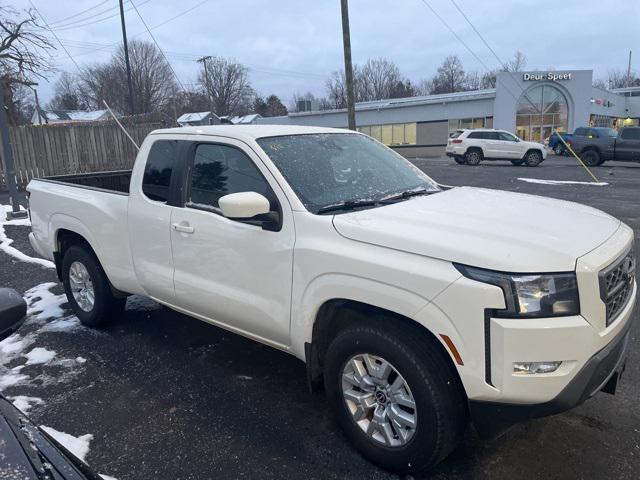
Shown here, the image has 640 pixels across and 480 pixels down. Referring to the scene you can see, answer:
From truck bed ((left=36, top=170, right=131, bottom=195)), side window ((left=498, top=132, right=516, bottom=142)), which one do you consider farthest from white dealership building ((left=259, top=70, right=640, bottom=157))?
truck bed ((left=36, top=170, right=131, bottom=195))

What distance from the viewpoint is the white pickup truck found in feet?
7.67

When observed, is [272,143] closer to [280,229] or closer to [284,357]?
[280,229]

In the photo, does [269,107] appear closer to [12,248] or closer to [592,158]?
[592,158]

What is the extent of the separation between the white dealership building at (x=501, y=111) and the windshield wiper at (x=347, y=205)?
3749cm

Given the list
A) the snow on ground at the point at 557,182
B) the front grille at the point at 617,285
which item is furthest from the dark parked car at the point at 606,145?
the front grille at the point at 617,285

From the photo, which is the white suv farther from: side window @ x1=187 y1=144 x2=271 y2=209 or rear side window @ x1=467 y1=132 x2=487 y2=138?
side window @ x1=187 y1=144 x2=271 y2=209

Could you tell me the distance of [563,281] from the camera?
2344 mm

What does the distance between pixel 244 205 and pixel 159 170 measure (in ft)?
4.86

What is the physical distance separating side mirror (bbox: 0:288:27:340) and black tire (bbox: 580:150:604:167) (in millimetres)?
26174

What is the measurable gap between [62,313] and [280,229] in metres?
3.52

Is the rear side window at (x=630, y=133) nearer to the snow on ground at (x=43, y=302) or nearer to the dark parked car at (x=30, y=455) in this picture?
the snow on ground at (x=43, y=302)

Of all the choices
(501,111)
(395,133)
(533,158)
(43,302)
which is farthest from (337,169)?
(395,133)

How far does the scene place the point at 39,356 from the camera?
4.44 m

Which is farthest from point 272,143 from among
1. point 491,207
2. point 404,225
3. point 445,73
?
point 445,73
